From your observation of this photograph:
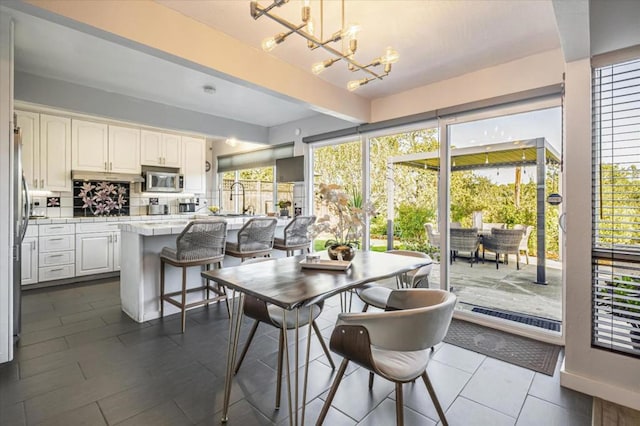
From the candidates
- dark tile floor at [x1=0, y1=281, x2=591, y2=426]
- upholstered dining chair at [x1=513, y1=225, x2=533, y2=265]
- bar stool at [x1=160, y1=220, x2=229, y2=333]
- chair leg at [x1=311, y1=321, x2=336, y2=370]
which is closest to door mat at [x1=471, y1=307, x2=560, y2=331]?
upholstered dining chair at [x1=513, y1=225, x2=533, y2=265]

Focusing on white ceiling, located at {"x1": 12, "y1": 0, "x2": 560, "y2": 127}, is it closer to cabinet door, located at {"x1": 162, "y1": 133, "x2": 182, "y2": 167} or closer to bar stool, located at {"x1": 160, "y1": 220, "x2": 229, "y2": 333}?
bar stool, located at {"x1": 160, "y1": 220, "x2": 229, "y2": 333}

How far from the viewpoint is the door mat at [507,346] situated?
91.7 inches

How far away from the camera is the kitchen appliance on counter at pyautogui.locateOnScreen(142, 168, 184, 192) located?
5418mm

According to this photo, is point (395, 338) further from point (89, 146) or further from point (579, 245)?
point (89, 146)

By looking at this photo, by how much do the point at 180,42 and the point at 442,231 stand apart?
9.94 ft

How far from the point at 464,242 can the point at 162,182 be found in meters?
5.05

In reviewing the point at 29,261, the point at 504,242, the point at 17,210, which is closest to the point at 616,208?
the point at 504,242

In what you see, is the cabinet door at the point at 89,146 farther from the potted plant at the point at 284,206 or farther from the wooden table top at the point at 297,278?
the wooden table top at the point at 297,278

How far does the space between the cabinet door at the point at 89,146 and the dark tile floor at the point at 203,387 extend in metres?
2.89

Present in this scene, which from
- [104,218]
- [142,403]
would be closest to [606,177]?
[142,403]

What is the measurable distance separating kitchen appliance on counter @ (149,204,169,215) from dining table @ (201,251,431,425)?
4.51m

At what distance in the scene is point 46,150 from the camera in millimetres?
4465

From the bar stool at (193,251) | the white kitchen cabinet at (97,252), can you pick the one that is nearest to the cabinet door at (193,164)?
the white kitchen cabinet at (97,252)

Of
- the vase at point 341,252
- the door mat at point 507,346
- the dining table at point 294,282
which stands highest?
the vase at point 341,252
